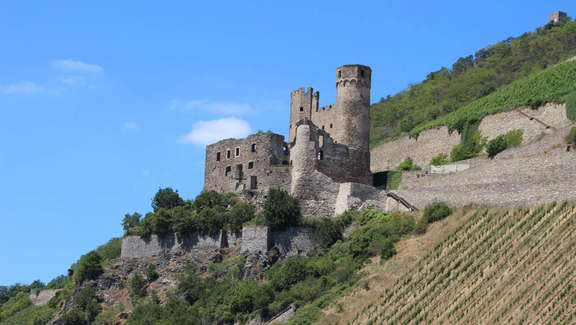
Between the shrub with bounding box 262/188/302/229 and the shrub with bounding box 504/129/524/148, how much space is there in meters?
12.3

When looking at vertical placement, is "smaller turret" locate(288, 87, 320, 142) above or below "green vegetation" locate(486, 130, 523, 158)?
above

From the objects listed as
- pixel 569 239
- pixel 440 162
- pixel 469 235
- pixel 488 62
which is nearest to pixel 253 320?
pixel 469 235

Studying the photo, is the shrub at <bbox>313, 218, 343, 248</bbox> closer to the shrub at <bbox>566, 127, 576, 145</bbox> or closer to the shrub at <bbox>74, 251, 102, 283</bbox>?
the shrub at <bbox>566, 127, 576, 145</bbox>

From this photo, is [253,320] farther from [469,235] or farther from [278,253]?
[469,235]

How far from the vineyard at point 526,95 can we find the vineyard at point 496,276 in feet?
48.8

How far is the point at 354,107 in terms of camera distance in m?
49.6

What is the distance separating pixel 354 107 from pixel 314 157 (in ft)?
16.8

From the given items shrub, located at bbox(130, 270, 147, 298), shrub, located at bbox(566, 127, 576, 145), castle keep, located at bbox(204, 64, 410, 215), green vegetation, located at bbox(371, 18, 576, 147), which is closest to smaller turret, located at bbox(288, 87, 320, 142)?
castle keep, located at bbox(204, 64, 410, 215)

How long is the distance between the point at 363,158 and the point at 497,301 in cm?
1901

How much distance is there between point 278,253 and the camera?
1665 inches

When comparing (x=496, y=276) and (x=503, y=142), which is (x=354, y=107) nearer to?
(x=503, y=142)

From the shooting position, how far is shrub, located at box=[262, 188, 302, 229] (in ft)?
139

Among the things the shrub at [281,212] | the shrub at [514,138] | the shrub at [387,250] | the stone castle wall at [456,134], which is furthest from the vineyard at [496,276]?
the stone castle wall at [456,134]

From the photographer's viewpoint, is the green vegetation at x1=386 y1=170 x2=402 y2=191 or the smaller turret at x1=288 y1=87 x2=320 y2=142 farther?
the smaller turret at x1=288 y1=87 x2=320 y2=142
